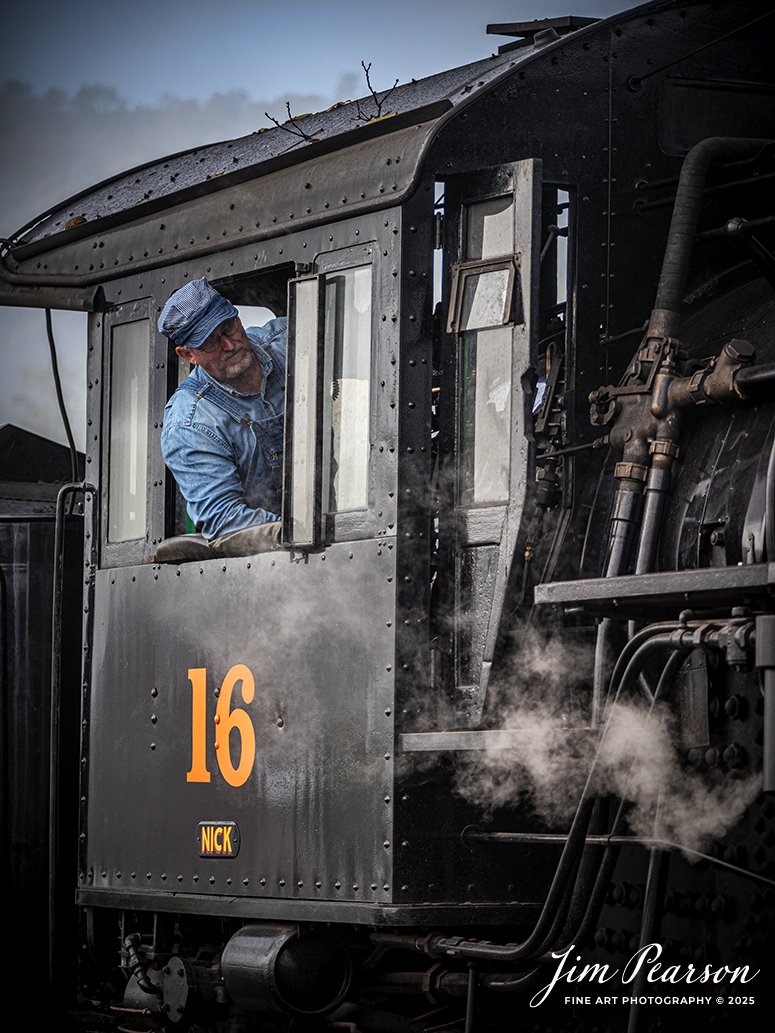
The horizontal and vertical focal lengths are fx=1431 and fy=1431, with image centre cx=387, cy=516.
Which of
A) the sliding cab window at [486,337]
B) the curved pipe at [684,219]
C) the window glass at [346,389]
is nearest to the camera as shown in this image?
the curved pipe at [684,219]

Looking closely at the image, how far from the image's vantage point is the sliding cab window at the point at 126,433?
4.99 meters

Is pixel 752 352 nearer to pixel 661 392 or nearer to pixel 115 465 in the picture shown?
pixel 661 392

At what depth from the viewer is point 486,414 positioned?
407 cm

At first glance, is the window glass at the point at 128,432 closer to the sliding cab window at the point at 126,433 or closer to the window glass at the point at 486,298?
the sliding cab window at the point at 126,433

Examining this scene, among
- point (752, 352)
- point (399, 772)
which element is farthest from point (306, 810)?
point (752, 352)

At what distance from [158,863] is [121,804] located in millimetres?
292

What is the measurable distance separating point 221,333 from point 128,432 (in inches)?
22.9

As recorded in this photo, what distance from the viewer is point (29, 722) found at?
571cm

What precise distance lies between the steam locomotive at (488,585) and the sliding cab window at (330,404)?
0.03ft

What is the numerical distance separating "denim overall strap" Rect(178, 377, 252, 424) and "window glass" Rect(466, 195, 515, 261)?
1.05 meters

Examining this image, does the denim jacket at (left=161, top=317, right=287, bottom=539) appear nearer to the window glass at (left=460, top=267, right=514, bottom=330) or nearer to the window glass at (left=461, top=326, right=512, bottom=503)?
the window glass at (left=461, top=326, right=512, bottom=503)

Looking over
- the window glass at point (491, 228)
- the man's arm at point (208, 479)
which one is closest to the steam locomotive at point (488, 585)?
the window glass at point (491, 228)

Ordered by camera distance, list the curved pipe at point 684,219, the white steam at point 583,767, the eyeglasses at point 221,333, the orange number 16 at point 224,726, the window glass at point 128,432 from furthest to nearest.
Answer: the window glass at point 128,432, the eyeglasses at point 221,333, the orange number 16 at point 224,726, the curved pipe at point 684,219, the white steam at point 583,767

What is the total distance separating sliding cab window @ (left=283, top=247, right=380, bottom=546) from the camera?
418cm
